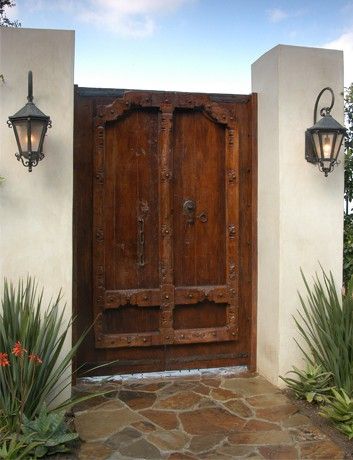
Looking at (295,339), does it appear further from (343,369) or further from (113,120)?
(113,120)

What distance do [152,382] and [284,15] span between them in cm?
334

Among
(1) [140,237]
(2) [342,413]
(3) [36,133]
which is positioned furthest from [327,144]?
(3) [36,133]

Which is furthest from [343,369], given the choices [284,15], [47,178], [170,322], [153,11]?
[153,11]

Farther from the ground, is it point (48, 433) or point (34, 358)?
point (34, 358)

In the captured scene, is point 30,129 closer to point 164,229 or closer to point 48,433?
point 164,229

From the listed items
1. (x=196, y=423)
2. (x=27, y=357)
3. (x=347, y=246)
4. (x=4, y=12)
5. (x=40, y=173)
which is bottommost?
(x=196, y=423)

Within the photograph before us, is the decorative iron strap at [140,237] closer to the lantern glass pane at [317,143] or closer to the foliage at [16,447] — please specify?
the lantern glass pane at [317,143]

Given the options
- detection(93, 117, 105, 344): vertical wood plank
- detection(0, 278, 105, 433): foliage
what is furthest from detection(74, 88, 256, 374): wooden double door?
detection(0, 278, 105, 433): foliage

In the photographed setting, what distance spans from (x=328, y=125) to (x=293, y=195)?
55 centimetres

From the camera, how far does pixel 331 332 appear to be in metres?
3.26

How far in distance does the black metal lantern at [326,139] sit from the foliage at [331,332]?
81 centimetres

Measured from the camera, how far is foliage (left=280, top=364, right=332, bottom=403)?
10.8 feet

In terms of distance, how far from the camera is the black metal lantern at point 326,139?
339 centimetres

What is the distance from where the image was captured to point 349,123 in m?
3.94
